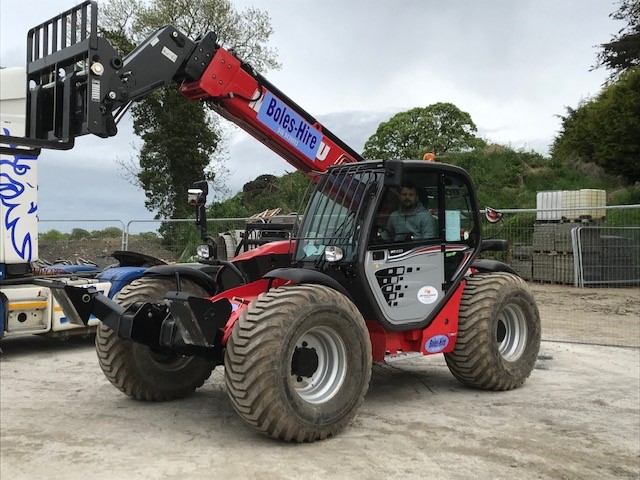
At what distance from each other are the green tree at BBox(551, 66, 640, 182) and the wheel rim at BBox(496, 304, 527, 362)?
19.8 metres

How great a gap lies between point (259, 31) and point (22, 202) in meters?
22.3

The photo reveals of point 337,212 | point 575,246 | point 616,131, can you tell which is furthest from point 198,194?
point 616,131

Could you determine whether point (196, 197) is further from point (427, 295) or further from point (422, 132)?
point (422, 132)

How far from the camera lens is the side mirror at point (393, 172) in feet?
18.2

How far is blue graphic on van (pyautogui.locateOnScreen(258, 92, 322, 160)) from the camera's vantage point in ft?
22.4

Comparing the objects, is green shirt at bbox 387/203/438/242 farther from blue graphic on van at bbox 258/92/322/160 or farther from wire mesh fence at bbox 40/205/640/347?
wire mesh fence at bbox 40/205/640/347

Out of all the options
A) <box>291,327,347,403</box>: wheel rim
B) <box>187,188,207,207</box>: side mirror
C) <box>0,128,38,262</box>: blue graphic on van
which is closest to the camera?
<box>291,327,347,403</box>: wheel rim

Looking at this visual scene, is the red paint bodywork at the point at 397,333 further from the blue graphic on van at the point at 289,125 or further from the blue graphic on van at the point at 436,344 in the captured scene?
the blue graphic on van at the point at 289,125

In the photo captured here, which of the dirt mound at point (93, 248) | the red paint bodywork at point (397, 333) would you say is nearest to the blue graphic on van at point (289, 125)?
the red paint bodywork at point (397, 333)

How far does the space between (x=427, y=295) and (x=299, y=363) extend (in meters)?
1.63

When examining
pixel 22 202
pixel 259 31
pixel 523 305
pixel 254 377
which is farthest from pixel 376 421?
pixel 259 31

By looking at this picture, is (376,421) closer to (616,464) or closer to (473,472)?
(473,472)

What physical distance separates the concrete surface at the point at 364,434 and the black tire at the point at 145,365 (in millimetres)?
165

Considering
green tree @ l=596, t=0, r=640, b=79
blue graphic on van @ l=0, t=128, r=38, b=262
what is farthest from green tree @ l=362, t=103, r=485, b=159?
blue graphic on van @ l=0, t=128, r=38, b=262
